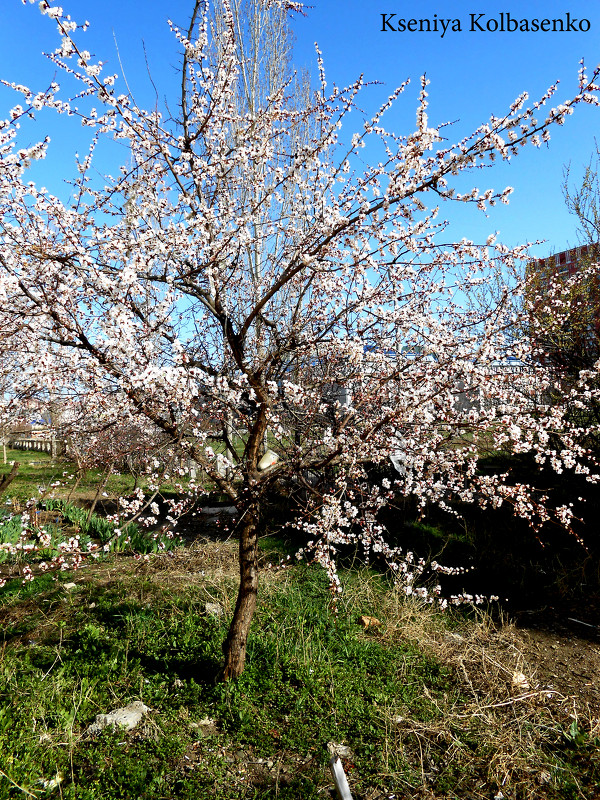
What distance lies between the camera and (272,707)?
3326 mm

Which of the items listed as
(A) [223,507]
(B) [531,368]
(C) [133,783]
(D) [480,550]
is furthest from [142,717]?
(A) [223,507]

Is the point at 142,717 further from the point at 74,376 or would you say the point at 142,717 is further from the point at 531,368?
the point at 531,368

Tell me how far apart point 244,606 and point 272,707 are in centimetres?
64

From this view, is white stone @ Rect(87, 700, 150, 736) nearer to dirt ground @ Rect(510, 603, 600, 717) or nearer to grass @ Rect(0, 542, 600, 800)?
grass @ Rect(0, 542, 600, 800)

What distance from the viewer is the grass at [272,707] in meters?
2.78

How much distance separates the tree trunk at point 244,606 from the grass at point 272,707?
0.12 meters

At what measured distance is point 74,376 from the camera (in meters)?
4.07

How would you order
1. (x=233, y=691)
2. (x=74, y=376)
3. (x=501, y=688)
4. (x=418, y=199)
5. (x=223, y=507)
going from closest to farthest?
(x=418, y=199)
(x=233, y=691)
(x=501, y=688)
(x=74, y=376)
(x=223, y=507)

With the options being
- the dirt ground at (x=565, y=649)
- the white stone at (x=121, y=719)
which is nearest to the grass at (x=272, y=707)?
the white stone at (x=121, y=719)

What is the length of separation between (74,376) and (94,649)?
6.65 feet

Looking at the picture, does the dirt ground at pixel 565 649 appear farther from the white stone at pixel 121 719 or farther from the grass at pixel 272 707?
the white stone at pixel 121 719

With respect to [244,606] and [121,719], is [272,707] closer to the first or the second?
[244,606]

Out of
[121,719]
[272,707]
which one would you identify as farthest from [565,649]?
[121,719]

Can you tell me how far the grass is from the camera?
2.78m
